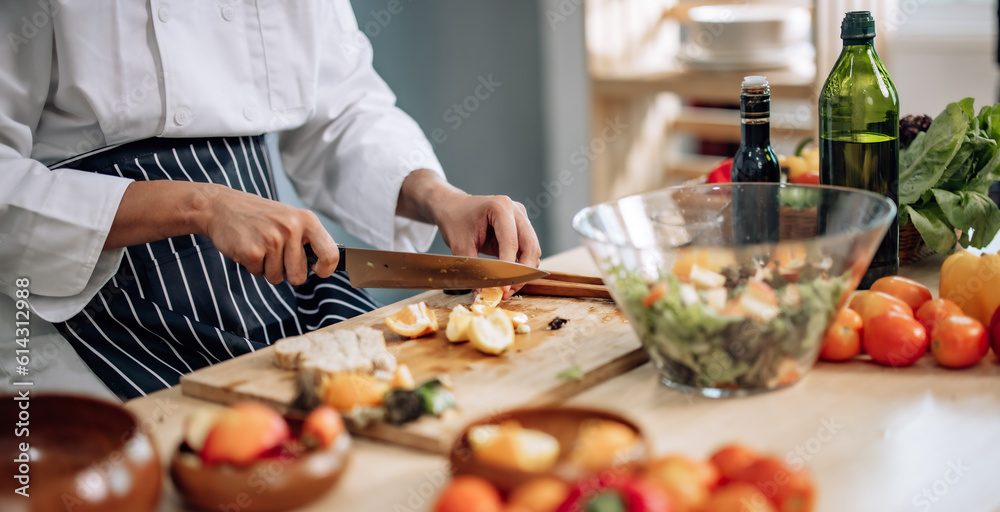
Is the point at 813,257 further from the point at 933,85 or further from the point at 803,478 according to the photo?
the point at 933,85

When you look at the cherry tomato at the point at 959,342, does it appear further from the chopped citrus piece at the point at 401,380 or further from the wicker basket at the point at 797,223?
the chopped citrus piece at the point at 401,380

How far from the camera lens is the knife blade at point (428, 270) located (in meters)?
1.12

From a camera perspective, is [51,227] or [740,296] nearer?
[740,296]

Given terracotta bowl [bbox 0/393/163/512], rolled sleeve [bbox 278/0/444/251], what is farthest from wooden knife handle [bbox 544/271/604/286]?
terracotta bowl [bbox 0/393/163/512]

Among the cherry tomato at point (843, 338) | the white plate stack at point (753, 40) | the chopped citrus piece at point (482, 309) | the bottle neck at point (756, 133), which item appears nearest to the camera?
the cherry tomato at point (843, 338)

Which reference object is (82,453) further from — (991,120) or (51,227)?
(991,120)

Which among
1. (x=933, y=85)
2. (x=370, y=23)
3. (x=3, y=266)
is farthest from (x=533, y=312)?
(x=933, y=85)

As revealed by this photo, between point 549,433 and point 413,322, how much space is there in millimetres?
392

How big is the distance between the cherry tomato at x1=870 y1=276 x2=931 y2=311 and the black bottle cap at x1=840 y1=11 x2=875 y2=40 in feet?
0.99

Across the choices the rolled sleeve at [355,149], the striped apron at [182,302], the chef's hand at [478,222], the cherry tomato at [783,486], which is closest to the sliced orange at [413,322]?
the chef's hand at [478,222]

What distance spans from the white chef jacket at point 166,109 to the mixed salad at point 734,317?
2.29 feet

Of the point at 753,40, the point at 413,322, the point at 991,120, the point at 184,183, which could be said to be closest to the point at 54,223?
the point at 184,183

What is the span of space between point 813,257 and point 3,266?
0.98 m

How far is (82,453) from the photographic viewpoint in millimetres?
703
